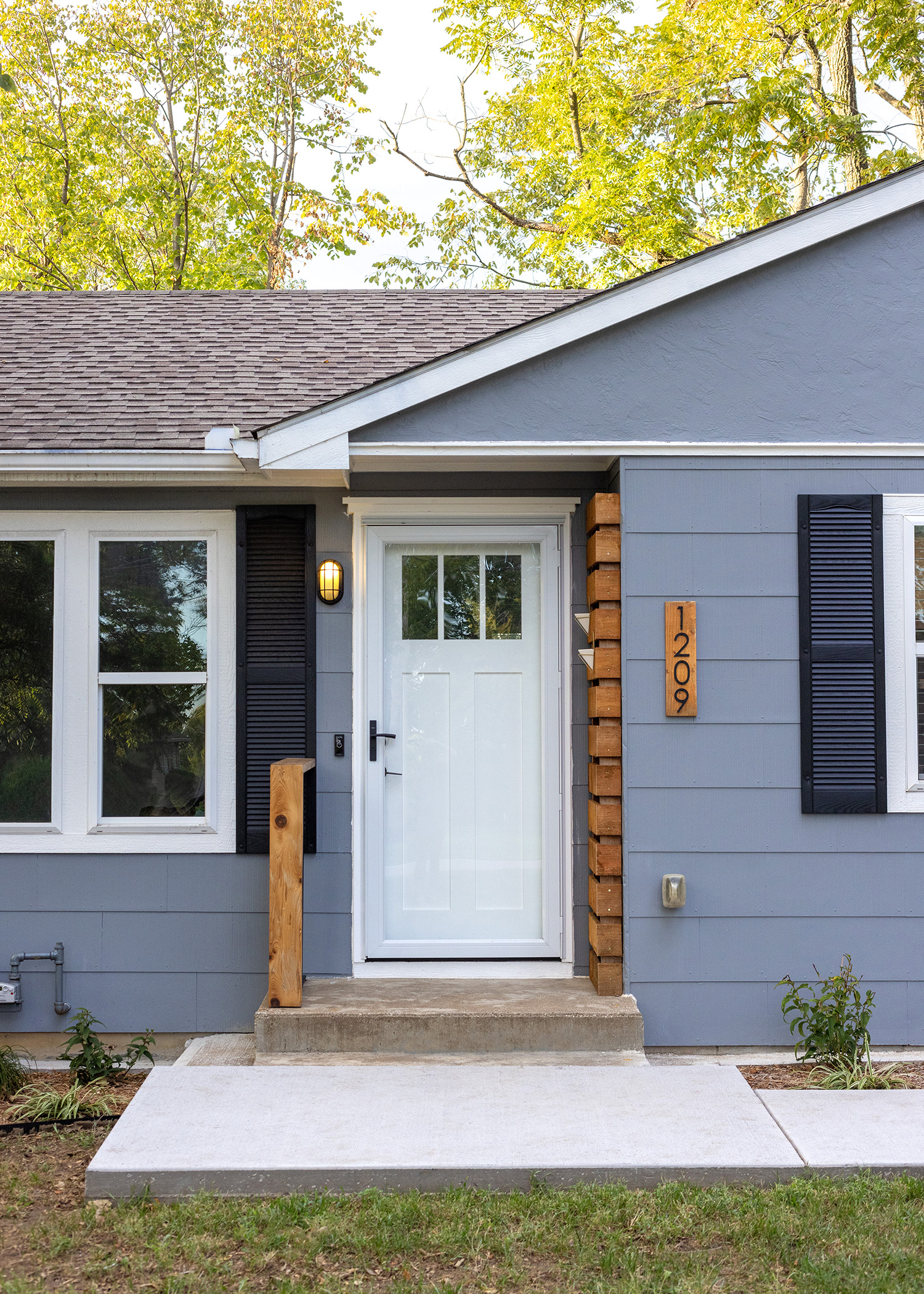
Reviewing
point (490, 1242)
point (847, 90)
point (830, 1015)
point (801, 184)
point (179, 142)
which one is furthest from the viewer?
point (179, 142)

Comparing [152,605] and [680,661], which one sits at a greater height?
[152,605]

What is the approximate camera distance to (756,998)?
440 centimetres

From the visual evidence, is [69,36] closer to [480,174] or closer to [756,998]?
[480,174]

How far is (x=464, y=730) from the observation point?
5016mm

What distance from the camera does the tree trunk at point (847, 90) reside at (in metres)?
13.0

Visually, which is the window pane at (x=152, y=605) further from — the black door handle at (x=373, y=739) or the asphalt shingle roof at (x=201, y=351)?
the black door handle at (x=373, y=739)

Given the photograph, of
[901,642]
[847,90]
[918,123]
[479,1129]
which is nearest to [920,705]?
[901,642]

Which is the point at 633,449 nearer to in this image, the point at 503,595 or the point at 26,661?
the point at 503,595

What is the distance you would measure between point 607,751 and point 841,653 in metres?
1.08

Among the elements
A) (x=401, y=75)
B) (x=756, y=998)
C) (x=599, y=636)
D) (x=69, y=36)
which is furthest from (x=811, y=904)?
(x=69, y=36)

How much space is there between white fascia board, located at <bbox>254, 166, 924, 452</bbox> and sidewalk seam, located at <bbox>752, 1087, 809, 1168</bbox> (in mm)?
2968

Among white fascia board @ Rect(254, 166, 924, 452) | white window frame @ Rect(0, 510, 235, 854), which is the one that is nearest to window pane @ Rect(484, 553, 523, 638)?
white fascia board @ Rect(254, 166, 924, 452)

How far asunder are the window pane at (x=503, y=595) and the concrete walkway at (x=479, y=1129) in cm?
195

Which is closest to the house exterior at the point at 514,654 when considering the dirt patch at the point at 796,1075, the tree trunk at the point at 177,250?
the dirt patch at the point at 796,1075
